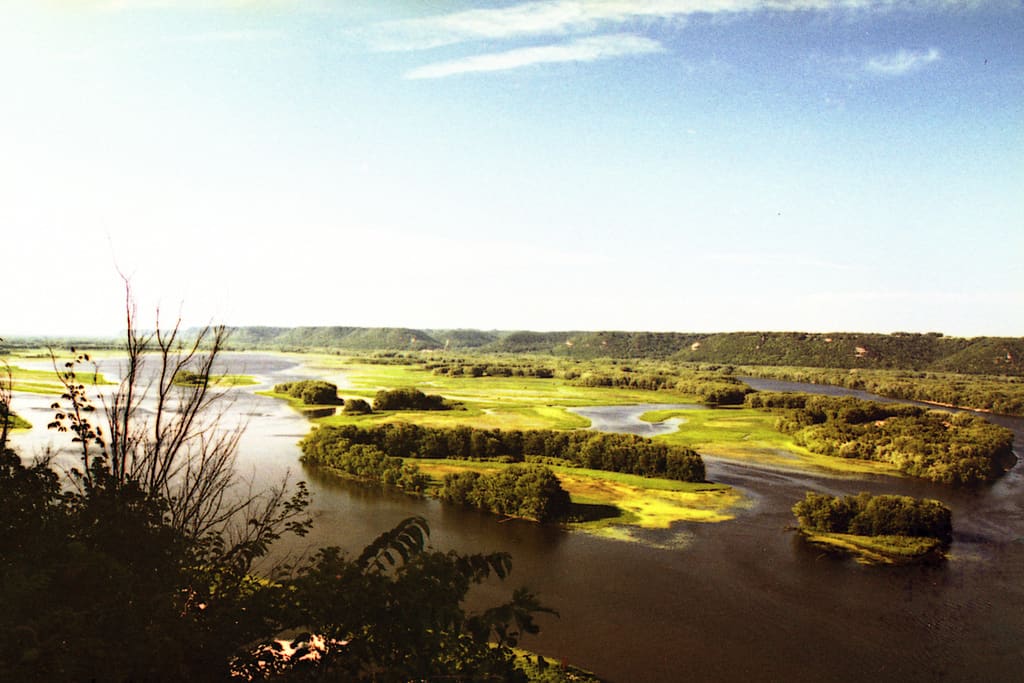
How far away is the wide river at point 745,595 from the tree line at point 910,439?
41.1 feet


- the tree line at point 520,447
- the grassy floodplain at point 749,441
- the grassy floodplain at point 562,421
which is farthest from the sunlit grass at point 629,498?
the grassy floodplain at point 749,441

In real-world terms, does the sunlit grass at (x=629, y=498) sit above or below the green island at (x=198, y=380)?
below

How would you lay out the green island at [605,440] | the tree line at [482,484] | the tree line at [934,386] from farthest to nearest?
the tree line at [934,386] → the green island at [605,440] → the tree line at [482,484]

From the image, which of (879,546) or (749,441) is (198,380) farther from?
(749,441)

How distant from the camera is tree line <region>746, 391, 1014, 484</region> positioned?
59469mm

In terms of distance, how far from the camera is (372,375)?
501 feet

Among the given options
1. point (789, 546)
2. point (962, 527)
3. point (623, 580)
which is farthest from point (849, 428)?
point (623, 580)

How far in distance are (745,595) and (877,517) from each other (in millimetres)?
15187

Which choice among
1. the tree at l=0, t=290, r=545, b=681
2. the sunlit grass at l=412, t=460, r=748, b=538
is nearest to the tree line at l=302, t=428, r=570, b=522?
the sunlit grass at l=412, t=460, r=748, b=538

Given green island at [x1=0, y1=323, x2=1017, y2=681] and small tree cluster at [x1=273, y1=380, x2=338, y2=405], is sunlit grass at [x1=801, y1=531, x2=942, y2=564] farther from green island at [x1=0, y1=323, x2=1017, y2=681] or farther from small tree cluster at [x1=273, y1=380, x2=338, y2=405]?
small tree cluster at [x1=273, y1=380, x2=338, y2=405]

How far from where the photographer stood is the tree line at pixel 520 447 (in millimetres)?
54219

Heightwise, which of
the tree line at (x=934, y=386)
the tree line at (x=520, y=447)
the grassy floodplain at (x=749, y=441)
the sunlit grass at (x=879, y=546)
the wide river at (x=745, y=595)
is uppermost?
the tree line at (x=934, y=386)

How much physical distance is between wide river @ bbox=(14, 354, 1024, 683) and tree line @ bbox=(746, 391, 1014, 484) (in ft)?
41.1

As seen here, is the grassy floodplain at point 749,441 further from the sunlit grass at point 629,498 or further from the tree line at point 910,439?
the sunlit grass at point 629,498
